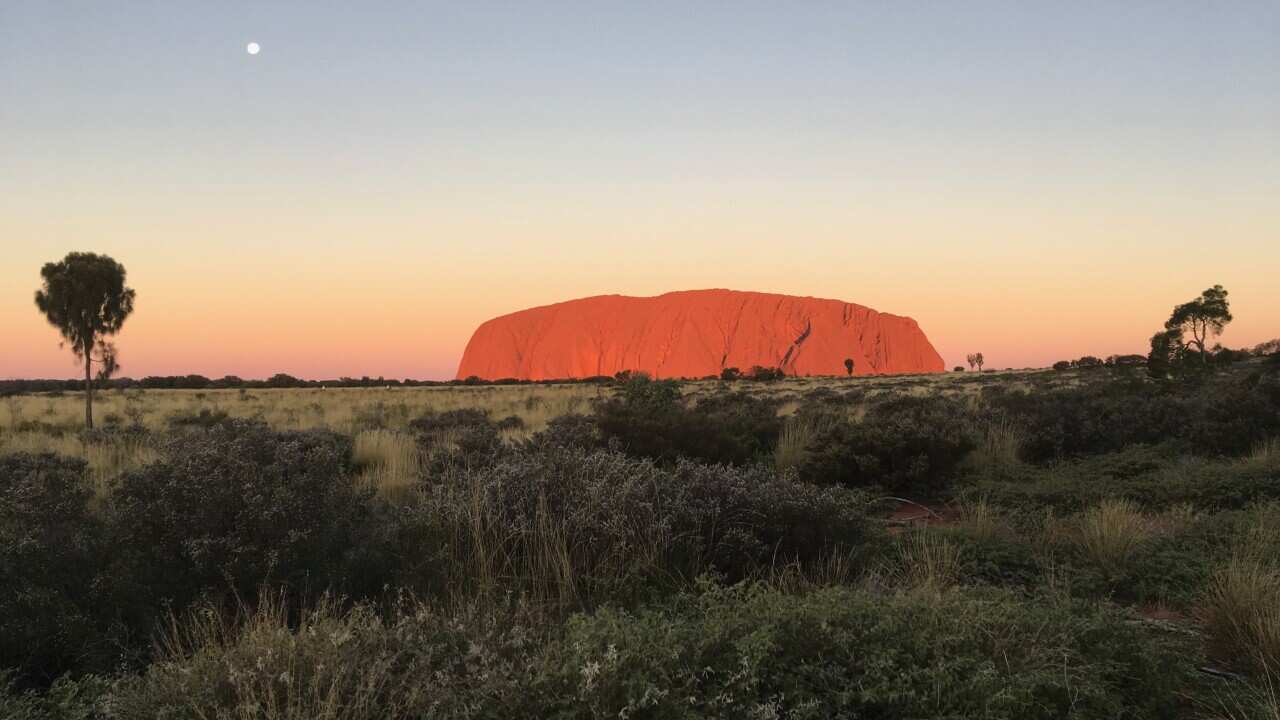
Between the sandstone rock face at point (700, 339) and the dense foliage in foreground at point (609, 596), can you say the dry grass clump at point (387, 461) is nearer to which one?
the dense foliage in foreground at point (609, 596)

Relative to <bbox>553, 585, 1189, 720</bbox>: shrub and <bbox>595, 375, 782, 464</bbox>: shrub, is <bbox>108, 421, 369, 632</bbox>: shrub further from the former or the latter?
<bbox>595, 375, 782, 464</bbox>: shrub

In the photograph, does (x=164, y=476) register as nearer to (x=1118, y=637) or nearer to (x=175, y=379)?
(x=1118, y=637)

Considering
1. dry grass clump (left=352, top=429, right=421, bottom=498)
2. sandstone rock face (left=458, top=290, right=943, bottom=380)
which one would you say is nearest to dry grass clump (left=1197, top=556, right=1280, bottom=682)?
dry grass clump (left=352, top=429, right=421, bottom=498)

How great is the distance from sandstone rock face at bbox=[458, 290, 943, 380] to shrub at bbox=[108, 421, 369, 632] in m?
116

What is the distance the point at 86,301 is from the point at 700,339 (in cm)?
11160

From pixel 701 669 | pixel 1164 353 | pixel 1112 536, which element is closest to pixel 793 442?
pixel 1112 536

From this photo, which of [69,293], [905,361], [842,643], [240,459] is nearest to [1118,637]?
[842,643]

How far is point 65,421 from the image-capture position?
22.7m

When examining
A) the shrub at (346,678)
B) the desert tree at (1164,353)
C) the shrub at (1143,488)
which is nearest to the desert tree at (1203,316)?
the desert tree at (1164,353)

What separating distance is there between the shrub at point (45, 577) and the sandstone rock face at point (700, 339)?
117 meters

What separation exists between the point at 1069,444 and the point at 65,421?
87.2ft

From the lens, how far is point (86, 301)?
72.2ft

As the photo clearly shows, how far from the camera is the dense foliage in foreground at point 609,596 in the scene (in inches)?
123

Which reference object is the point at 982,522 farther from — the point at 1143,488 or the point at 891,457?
the point at 1143,488
